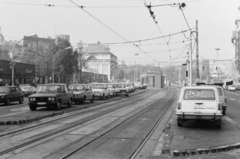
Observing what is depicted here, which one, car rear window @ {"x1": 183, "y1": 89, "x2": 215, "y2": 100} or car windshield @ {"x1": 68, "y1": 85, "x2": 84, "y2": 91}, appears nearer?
car rear window @ {"x1": 183, "y1": 89, "x2": 215, "y2": 100}

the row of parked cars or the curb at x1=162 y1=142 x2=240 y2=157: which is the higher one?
the row of parked cars

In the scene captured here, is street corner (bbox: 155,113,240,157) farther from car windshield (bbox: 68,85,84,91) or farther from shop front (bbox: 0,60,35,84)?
shop front (bbox: 0,60,35,84)

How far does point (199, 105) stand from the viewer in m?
11.7

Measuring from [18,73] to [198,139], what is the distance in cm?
4760

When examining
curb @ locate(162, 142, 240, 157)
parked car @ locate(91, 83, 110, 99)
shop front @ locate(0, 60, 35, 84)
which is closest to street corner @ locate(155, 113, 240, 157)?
curb @ locate(162, 142, 240, 157)

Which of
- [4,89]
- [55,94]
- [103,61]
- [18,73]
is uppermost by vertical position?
[103,61]

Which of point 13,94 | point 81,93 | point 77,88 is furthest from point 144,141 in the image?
point 13,94

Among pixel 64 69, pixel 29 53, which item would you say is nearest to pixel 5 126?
pixel 64 69

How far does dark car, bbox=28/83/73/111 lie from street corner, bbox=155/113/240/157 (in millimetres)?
8838

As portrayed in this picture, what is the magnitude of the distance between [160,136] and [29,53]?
224ft

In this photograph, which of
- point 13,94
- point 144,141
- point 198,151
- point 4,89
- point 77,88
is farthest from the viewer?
point 77,88

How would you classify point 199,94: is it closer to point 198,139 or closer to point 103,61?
point 198,139

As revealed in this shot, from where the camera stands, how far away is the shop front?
155ft

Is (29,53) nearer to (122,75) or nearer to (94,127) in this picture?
(122,75)
